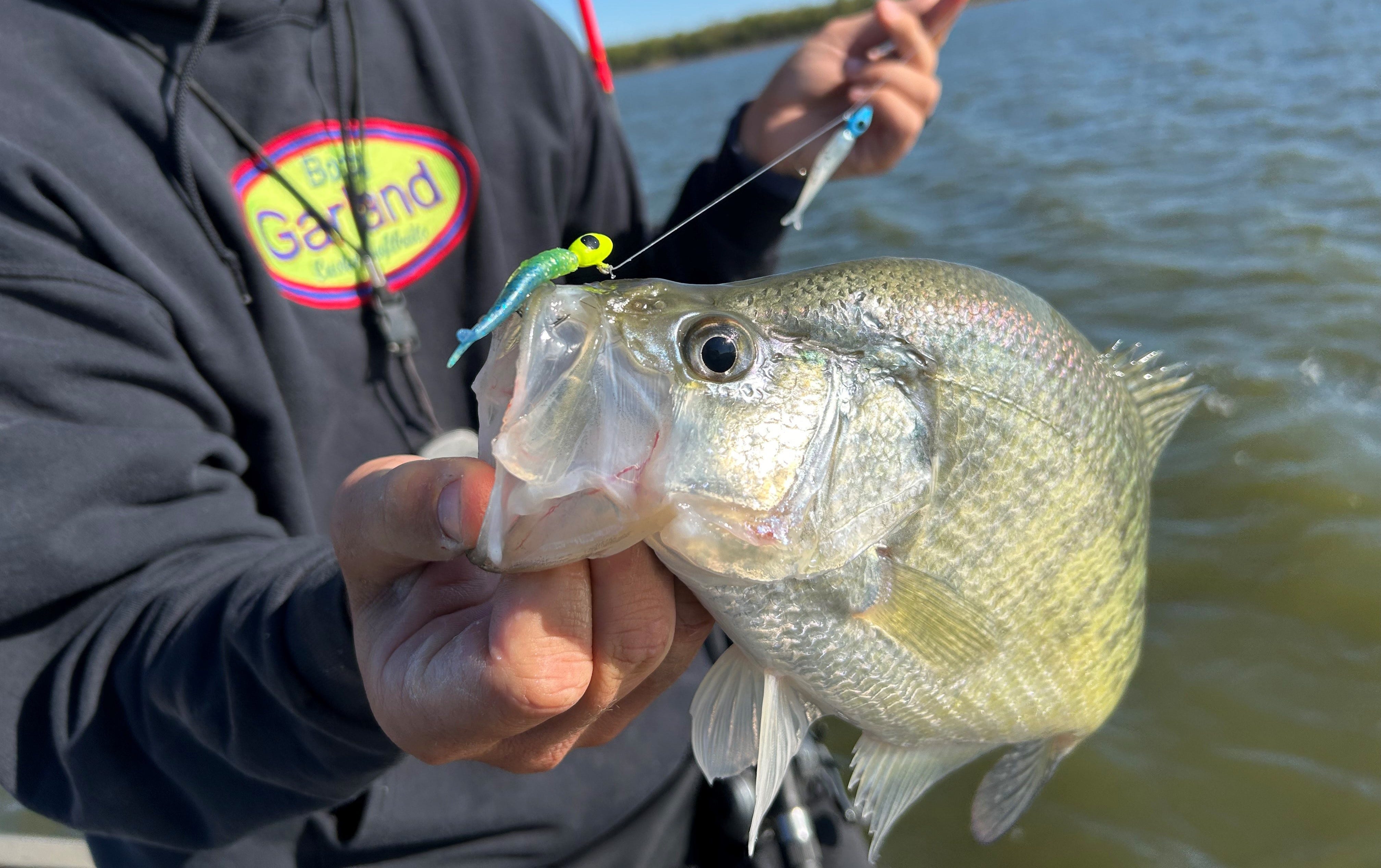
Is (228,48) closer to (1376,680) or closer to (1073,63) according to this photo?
(1376,680)

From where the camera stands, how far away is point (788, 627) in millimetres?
1186

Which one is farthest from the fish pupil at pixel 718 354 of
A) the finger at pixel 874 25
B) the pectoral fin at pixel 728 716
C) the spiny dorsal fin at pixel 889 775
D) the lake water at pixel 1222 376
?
the lake water at pixel 1222 376

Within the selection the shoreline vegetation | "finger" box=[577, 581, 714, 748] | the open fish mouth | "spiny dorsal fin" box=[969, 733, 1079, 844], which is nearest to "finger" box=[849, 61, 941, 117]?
the open fish mouth

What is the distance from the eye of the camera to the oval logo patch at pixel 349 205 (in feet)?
6.20

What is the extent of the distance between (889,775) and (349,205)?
178 cm

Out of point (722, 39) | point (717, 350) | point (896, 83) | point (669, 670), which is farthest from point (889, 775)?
point (722, 39)

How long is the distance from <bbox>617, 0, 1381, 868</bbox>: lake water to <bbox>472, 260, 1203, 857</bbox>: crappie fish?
5.43ft

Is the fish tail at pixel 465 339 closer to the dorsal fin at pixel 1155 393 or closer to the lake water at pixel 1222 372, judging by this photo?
the dorsal fin at pixel 1155 393

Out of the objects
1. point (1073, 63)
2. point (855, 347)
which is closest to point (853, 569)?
point (855, 347)

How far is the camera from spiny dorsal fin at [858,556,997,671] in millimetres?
1233

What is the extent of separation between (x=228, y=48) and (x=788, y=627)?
1.81 metres

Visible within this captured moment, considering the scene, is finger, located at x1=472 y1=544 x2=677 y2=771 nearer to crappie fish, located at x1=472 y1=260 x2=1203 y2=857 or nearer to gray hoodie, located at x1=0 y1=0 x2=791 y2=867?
crappie fish, located at x1=472 y1=260 x2=1203 y2=857

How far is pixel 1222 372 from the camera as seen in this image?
15.3ft

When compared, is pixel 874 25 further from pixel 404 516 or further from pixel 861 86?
pixel 404 516
